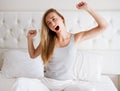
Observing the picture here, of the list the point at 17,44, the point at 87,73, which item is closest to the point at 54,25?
the point at 87,73

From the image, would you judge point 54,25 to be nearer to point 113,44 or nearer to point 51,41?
point 51,41

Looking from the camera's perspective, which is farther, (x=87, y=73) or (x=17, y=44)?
(x=17, y=44)

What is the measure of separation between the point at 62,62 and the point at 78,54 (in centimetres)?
86

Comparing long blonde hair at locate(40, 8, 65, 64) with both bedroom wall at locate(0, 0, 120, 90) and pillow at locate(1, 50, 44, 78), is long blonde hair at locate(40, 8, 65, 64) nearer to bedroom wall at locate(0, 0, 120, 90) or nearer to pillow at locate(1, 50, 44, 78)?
pillow at locate(1, 50, 44, 78)

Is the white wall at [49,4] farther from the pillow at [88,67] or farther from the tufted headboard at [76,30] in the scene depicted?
the pillow at [88,67]

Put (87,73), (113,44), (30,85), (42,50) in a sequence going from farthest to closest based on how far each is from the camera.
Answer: (113,44) < (87,73) < (42,50) < (30,85)

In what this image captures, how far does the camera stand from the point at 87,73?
9.32 ft

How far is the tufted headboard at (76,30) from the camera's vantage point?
3.03m

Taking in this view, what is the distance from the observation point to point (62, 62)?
213 centimetres

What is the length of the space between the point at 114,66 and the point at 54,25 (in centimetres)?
127

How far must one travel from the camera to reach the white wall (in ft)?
10.1

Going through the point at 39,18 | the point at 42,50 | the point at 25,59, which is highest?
the point at 39,18

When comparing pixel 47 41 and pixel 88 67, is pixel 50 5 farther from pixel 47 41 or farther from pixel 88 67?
pixel 47 41

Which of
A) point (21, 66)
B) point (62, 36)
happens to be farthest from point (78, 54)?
point (62, 36)
